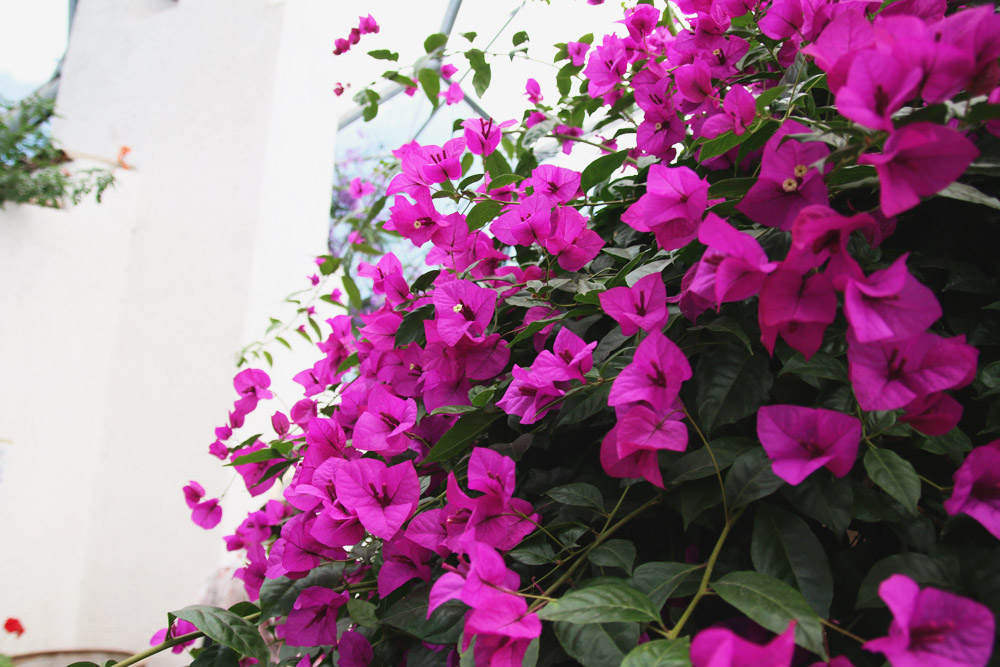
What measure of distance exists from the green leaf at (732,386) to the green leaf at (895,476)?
0.20 feet

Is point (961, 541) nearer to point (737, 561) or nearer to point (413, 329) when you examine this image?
point (737, 561)

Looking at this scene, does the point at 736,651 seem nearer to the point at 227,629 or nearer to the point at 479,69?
the point at 227,629

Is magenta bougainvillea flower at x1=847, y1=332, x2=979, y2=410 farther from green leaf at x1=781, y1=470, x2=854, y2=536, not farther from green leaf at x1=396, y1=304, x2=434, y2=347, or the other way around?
green leaf at x1=396, y1=304, x2=434, y2=347

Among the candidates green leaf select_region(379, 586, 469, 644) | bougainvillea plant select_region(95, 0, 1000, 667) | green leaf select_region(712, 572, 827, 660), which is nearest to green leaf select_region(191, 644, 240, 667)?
bougainvillea plant select_region(95, 0, 1000, 667)

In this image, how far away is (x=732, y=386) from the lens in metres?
0.34

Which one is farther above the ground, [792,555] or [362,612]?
[792,555]

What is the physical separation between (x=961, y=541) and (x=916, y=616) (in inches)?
3.4

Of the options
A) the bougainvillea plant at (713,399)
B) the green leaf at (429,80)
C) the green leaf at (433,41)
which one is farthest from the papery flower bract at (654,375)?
the green leaf at (433,41)

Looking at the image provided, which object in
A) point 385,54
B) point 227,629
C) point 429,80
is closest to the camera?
point 227,629

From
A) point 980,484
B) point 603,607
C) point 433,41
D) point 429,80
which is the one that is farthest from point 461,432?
point 433,41

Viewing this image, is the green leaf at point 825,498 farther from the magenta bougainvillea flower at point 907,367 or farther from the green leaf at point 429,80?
the green leaf at point 429,80

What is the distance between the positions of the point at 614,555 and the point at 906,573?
0.13m

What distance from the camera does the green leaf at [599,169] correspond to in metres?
0.46

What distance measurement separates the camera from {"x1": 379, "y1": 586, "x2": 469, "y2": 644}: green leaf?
369 mm
